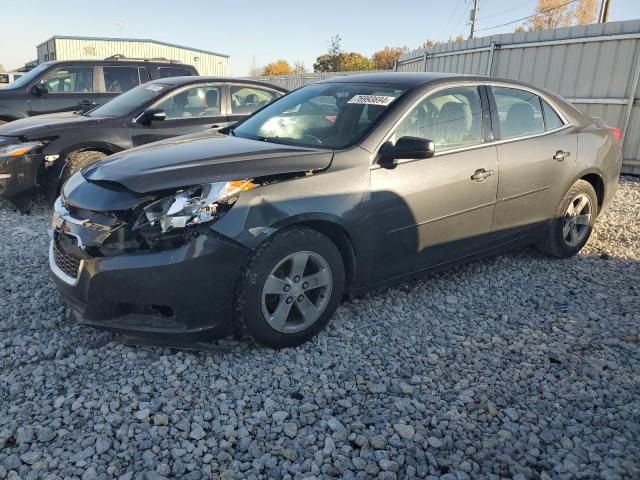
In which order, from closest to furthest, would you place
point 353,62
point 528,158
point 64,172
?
point 528,158 → point 64,172 → point 353,62

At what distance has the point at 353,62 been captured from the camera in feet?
135

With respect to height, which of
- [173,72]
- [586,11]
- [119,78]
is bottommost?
[119,78]

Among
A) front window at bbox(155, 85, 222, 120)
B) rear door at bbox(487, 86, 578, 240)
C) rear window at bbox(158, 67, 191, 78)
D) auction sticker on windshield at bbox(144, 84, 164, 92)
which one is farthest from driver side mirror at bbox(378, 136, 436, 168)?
rear window at bbox(158, 67, 191, 78)

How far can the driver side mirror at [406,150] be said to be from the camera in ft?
10.8

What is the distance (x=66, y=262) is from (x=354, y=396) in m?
1.87

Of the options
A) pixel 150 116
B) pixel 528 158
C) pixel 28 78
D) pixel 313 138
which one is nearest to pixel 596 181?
pixel 528 158

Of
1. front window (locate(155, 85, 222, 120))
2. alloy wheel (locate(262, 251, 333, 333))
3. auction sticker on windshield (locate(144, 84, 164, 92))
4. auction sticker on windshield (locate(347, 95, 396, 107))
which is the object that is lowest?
alloy wheel (locate(262, 251, 333, 333))

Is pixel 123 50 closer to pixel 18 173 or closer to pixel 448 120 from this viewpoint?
pixel 18 173

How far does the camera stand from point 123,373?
2.88 m

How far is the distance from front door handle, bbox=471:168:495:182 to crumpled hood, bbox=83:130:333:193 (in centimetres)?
Answer: 121

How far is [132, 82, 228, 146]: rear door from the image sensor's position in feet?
21.3

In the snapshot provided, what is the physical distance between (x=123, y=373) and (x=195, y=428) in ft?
2.20

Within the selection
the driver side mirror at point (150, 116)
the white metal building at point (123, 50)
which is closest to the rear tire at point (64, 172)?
the driver side mirror at point (150, 116)

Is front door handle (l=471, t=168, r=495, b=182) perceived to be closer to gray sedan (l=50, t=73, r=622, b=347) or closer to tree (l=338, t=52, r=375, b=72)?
gray sedan (l=50, t=73, r=622, b=347)
